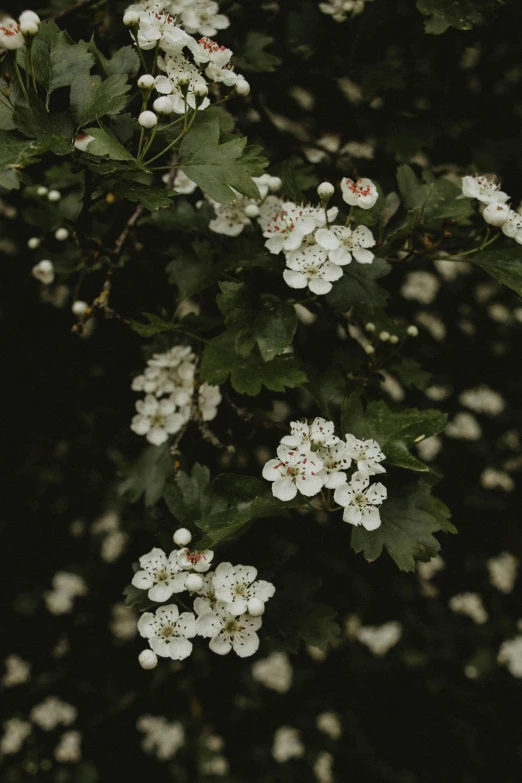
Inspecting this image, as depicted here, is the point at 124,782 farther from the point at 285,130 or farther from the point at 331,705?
the point at 285,130

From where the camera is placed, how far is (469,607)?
2.57m

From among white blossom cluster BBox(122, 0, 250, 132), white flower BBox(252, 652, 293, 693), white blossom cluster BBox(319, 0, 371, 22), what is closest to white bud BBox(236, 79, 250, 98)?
white blossom cluster BBox(122, 0, 250, 132)

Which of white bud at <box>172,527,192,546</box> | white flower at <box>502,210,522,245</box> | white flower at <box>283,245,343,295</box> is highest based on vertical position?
white flower at <box>502,210,522,245</box>

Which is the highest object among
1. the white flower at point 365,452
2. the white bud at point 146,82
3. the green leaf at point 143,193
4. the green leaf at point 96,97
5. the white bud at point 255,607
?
the white bud at point 146,82

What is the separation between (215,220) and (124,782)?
2220mm

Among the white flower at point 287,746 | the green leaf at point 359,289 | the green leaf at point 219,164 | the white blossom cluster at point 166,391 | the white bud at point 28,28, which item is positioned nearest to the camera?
the white bud at point 28,28

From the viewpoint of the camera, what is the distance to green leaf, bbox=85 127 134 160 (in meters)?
1.03

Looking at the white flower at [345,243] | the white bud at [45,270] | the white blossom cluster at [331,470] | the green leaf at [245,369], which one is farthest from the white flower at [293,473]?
the white bud at [45,270]

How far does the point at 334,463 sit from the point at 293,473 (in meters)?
0.08

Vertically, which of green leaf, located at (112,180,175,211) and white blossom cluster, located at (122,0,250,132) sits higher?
white blossom cluster, located at (122,0,250,132)

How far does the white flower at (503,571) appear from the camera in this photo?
8.55 ft

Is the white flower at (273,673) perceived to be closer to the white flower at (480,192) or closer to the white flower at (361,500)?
the white flower at (361,500)

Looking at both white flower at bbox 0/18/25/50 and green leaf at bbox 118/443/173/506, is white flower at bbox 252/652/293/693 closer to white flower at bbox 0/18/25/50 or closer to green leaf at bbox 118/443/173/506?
green leaf at bbox 118/443/173/506

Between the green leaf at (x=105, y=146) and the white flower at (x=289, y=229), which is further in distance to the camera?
the white flower at (x=289, y=229)
